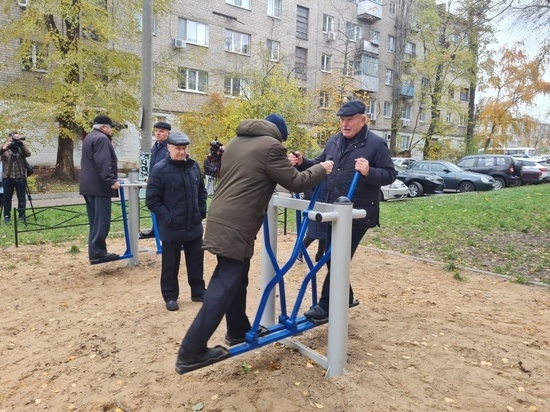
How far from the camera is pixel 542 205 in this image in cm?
1234

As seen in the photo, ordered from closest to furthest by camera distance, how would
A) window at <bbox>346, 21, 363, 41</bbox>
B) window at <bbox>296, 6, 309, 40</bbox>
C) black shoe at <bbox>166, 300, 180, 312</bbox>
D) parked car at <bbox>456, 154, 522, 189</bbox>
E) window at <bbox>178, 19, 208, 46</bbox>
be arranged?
black shoe at <bbox>166, 300, 180, 312</bbox>, parked car at <bbox>456, 154, 522, 189</bbox>, window at <bbox>178, 19, 208, 46</bbox>, window at <bbox>296, 6, 309, 40</bbox>, window at <bbox>346, 21, 363, 41</bbox>

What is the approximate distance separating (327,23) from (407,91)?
814 cm

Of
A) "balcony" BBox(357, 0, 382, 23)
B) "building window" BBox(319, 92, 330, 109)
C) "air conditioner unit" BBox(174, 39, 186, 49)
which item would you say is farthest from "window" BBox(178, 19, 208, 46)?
"balcony" BBox(357, 0, 382, 23)

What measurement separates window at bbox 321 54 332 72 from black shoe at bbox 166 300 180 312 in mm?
30052

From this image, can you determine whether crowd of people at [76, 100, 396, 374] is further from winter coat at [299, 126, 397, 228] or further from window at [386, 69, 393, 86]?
window at [386, 69, 393, 86]

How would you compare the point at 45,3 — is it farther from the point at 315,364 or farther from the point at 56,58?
the point at 315,364

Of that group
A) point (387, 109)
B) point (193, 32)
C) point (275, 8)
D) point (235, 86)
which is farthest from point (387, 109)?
point (193, 32)

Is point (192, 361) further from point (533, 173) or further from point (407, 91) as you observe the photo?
point (407, 91)

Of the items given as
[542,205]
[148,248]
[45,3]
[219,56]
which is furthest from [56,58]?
[542,205]

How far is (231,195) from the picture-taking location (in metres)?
2.93

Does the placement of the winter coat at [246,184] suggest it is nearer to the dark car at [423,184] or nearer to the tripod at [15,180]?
the tripod at [15,180]

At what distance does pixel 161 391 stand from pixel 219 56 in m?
25.8

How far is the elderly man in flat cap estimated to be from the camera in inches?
143

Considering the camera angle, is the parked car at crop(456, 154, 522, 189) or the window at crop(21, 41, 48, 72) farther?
the parked car at crop(456, 154, 522, 189)
